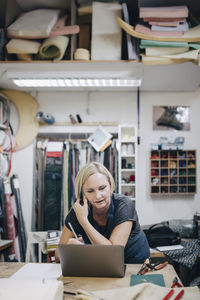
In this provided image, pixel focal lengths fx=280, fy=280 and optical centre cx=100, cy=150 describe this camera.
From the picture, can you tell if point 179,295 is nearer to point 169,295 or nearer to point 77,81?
point 169,295

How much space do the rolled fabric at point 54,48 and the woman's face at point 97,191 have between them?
1.49m

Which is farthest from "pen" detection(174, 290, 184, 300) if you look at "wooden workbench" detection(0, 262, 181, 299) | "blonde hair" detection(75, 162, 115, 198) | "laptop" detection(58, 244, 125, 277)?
"blonde hair" detection(75, 162, 115, 198)

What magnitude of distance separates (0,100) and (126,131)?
1743mm

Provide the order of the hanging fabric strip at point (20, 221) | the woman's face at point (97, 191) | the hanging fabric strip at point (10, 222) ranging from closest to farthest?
the woman's face at point (97, 191)
the hanging fabric strip at point (10, 222)
the hanging fabric strip at point (20, 221)

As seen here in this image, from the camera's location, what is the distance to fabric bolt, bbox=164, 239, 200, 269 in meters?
2.80

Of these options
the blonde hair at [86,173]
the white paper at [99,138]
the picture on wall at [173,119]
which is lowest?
the blonde hair at [86,173]

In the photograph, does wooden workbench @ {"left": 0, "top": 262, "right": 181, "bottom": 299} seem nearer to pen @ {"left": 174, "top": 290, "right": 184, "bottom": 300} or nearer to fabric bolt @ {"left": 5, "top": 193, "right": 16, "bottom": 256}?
pen @ {"left": 174, "top": 290, "right": 184, "bottom": 300}

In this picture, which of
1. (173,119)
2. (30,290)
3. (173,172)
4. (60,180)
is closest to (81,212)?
(30,290)

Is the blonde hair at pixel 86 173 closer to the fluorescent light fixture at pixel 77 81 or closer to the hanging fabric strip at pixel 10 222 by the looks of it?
the fluorescent light fixture at pixel 77 81

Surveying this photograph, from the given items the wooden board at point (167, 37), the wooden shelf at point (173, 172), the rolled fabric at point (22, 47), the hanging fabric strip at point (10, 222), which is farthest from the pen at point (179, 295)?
the hanging fabric strip at point (10, 222)

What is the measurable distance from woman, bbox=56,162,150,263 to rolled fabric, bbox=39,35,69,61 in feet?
4.52

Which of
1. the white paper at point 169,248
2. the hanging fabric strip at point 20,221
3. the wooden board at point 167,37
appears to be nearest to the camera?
the wooden board at point 167,37

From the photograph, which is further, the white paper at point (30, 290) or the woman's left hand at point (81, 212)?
the woman's left hand at point (81, 212)

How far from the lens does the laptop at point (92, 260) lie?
144 centimetres
